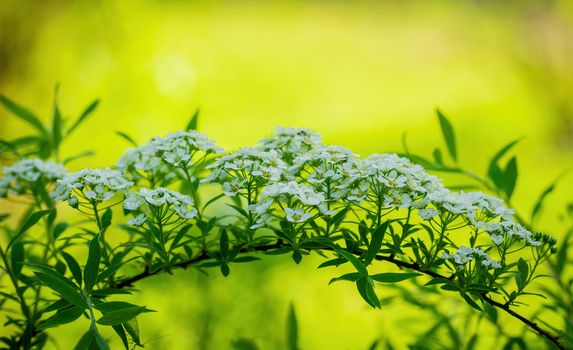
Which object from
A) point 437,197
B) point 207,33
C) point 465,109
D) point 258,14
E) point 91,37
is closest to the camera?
point 437,197

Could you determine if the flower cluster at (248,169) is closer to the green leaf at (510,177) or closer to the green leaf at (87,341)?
the green leaf at (87,341)

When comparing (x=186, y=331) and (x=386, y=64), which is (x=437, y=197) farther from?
(x=386, y=64)

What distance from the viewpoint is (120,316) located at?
2.80 ft

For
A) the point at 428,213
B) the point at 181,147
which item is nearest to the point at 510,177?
the point at 428,213

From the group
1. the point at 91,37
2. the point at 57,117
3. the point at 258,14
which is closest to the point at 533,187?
the point at 91,37

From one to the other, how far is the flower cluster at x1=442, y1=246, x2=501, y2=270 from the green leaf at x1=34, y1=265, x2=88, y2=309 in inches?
20.1

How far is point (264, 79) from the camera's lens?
23.0ft

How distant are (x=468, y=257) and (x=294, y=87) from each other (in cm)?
613

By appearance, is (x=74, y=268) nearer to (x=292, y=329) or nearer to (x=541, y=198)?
(x=292, y=329)

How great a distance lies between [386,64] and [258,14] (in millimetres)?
2035

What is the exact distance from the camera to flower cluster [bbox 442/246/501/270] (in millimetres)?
932

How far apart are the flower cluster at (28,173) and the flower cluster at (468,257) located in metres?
0.74

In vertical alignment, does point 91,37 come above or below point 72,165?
above

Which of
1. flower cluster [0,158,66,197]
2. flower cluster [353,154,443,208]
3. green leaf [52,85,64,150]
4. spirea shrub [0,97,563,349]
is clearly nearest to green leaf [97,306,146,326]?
spirea shrub [0,97,563,349]
